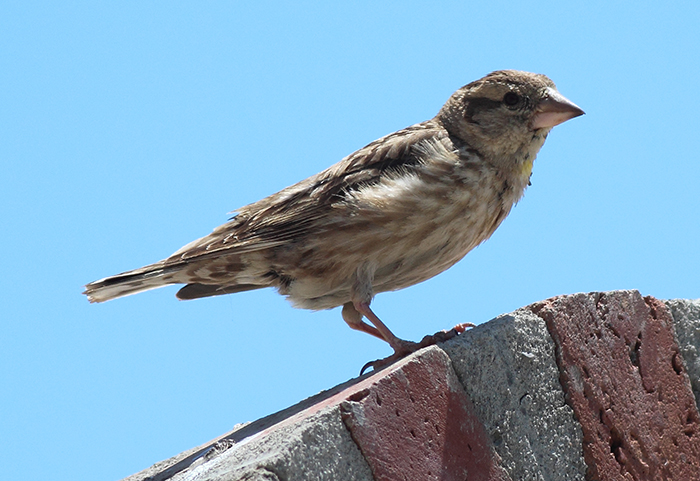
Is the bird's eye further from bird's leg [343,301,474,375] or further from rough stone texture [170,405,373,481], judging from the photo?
rough stone texture [170,405,373,481]

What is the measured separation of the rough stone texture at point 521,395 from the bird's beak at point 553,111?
54.1 inches

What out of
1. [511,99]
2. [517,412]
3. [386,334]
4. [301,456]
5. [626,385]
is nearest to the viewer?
[301,456]

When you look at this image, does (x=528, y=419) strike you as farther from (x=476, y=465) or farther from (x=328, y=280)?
(x=328, y=280)

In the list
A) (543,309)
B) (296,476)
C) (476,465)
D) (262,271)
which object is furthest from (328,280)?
(296,476)

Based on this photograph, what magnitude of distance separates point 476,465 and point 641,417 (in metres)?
0.89

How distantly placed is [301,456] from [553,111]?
8.39ft

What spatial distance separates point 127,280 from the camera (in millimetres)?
4719

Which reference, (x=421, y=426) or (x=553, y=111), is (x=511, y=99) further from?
(x=421, y=426)

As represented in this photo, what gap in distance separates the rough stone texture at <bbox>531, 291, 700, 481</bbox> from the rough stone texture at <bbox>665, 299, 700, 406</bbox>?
57 millimetres

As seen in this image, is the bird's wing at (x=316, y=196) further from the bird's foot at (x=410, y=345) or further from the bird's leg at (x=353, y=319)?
the bird's foot at (x=410, y=345)

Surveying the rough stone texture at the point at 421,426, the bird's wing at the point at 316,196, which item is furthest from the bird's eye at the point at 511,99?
the rough stone texture at the point at 421,426

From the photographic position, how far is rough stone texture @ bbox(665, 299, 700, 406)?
395 cm

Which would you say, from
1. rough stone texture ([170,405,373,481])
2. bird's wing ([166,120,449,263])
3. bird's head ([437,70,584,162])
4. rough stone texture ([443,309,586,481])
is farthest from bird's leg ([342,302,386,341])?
rough stone texture ([170,405,373,481])

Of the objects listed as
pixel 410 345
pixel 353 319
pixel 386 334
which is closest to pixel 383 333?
pixel 386 334
